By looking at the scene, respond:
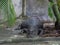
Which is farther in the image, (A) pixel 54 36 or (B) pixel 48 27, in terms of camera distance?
(B) pixel 48 27

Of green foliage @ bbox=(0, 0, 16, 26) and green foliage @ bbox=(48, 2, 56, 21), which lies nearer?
green foliage @ bbox=(0, 0, 16, 26)

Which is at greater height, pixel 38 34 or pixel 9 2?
pixel 9 2

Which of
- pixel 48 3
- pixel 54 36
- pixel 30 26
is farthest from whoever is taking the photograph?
pixel 48 3

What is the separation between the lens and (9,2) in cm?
310

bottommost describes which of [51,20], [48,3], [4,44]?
[4,44]

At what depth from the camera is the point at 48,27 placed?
3.78 m

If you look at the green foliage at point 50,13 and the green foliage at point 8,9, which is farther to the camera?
the green foliage at point 50,13

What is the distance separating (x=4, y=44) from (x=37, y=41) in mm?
547

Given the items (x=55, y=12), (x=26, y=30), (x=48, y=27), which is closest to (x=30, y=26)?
(x=26, y=30)

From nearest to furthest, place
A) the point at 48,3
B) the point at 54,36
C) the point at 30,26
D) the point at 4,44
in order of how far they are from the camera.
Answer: the point at 4,44 < the point at 54,36 < the point at 30,26 < the point at 48,3

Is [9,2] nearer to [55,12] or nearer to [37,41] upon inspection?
[37,41]

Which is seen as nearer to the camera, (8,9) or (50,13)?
(8,9)

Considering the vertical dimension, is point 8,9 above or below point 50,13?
above

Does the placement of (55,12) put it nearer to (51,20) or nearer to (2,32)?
(51,20)
